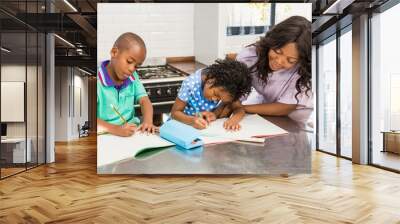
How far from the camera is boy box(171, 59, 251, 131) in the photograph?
20.1ft

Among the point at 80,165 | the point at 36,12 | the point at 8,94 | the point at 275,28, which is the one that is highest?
the point at 36,12

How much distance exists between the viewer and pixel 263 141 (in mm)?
6219

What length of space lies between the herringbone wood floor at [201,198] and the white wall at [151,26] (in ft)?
6.67

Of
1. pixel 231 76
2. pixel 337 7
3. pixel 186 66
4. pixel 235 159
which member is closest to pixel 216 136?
pixel 235 159

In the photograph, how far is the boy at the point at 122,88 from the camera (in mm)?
6254

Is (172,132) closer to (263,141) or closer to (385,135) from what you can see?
(263,141)

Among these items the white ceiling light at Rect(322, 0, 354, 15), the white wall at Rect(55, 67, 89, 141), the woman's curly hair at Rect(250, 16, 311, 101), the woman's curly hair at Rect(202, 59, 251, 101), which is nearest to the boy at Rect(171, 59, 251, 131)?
the woman's curly hair at Rect(202, 59, 251, 101)

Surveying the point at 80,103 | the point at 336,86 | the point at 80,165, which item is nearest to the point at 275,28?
the point at 336,86

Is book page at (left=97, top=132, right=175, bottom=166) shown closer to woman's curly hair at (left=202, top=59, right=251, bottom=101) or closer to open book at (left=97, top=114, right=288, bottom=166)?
open book at (left=97, top=114, right=288, bottom=166)

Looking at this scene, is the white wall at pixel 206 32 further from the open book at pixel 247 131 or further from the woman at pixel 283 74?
the open book at pixel 247 131

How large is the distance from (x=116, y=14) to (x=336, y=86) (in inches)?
223

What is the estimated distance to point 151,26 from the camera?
632 cm

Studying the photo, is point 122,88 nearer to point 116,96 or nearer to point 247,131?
point 116,96

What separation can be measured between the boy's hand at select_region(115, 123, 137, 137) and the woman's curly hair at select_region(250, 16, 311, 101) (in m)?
2.07
